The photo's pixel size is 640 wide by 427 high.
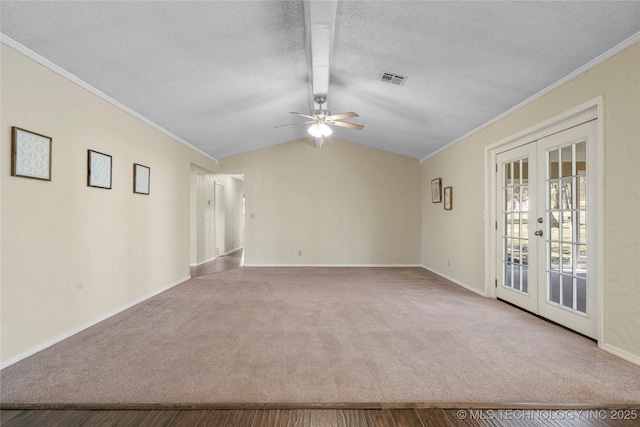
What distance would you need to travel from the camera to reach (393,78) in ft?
11.8

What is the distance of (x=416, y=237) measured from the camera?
7.11 metres

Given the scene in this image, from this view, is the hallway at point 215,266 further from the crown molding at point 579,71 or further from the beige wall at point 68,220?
the crown molding at point 579,71

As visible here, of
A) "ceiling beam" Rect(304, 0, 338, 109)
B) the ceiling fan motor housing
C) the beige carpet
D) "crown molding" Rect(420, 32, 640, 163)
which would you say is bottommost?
the beige carpet

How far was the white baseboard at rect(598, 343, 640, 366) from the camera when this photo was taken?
2.27 m

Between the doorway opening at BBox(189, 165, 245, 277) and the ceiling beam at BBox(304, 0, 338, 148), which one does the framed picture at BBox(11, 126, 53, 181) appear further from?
the doorway opening at BBox(189, 165, 245, 277)

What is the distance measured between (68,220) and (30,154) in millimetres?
658

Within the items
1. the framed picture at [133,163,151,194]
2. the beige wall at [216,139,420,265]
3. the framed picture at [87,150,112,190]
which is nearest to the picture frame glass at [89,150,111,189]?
the framed picture at [87,150,112,190]

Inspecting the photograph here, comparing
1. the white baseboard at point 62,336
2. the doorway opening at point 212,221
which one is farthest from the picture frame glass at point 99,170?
the doorway opening at point 212,221

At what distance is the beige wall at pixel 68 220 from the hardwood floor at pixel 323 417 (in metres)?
1.03

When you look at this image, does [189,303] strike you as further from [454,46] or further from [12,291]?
[454,46]

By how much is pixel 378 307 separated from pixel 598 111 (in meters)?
2.81

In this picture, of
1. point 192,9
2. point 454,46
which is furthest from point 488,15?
point 192,9

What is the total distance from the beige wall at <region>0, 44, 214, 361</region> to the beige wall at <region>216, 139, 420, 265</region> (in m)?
2.84

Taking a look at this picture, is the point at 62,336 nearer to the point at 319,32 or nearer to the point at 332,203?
the point at 319,32
